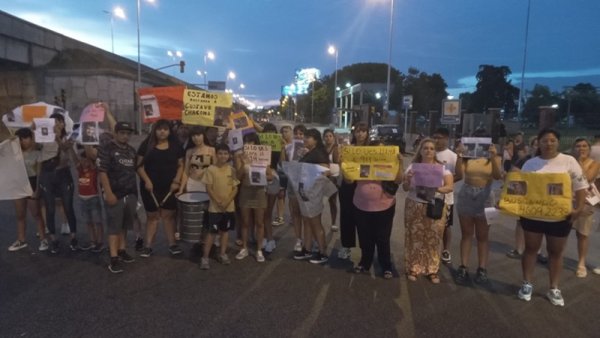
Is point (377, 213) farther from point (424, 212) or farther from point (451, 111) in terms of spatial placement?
point (451, 111)

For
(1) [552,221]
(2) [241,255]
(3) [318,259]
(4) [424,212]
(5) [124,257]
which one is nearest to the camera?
(1) [552,221]

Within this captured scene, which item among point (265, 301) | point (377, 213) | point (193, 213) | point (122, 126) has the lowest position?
point (265, 301)

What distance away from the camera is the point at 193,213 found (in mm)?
5645

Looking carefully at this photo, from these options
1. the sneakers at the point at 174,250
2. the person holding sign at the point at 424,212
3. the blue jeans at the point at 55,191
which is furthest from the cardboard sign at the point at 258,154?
the blue jeans at the point at 55,191

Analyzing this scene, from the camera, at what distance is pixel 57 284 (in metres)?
4.88

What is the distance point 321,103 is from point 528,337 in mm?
84565

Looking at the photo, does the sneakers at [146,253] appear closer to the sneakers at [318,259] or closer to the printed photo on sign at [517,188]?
the sneakers at [318,259]

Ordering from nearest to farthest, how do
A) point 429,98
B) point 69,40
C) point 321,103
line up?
1. point 69,40
2. point 429,98
3. point 321,103

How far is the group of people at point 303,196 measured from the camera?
5004 millimetres

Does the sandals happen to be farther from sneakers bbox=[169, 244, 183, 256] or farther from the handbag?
sneakers bbox=[169, 244, 183, 256]

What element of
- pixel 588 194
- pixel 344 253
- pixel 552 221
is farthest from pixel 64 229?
pixel 588 194

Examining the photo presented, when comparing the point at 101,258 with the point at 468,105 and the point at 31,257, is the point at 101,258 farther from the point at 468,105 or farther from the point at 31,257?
the point at 468,105

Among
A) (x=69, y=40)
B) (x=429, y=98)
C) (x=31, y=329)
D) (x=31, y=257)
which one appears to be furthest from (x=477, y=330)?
(x=429, y=98)

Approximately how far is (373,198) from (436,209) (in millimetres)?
728
